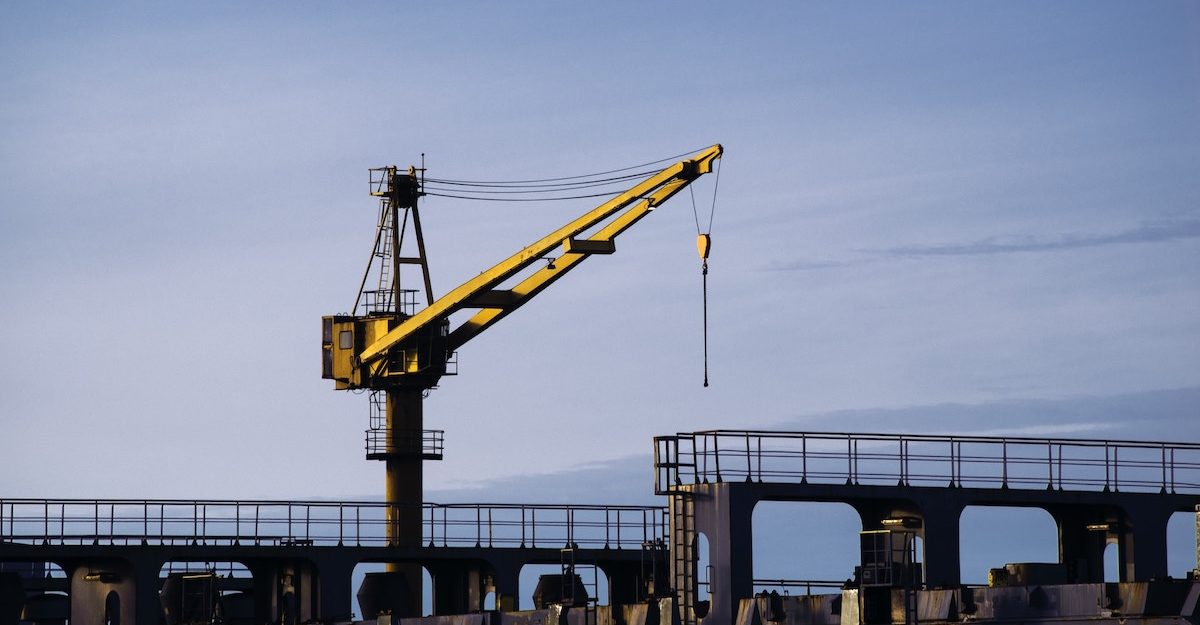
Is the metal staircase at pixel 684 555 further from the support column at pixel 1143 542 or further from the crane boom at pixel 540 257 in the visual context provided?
the crane boom at pixel 540 257

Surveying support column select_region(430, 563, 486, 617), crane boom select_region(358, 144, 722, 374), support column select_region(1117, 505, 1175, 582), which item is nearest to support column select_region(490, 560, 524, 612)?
support column select_region(430, 563, 486, 617)

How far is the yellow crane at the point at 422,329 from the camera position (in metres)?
71.8

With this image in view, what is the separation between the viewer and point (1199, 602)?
37.4 meters

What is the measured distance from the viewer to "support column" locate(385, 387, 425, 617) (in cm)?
7106

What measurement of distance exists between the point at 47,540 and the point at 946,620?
1141 inches

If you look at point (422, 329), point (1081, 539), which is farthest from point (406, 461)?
point (1081, 539)

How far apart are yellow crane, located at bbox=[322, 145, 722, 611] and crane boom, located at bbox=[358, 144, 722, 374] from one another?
1.4 inches

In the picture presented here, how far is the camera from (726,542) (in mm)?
44938

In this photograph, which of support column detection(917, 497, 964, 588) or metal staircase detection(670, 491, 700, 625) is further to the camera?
support column detection(917, 497, 964, 588)

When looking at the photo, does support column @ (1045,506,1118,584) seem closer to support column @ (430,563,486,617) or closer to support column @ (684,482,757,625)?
support column @ (684,482,757,625)

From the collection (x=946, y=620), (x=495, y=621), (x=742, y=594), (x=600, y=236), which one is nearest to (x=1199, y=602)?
(x=946, y=620)

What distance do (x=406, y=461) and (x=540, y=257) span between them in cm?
905

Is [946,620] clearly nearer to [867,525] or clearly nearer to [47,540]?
[867,525]

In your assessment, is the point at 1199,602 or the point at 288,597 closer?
the point at 1199,602
